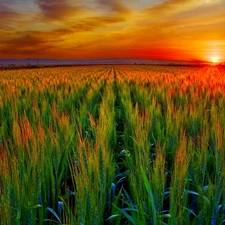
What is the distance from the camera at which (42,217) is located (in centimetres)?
124

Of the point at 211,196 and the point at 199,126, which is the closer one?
the point at 211,196

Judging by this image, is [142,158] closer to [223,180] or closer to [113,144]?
[223,180]

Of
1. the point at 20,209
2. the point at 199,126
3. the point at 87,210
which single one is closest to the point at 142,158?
the point at 87,210

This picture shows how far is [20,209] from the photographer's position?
103cm

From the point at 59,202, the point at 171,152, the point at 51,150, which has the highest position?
the point at 51,150

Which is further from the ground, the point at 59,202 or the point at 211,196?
the point at 211,196

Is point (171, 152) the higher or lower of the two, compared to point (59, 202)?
higher

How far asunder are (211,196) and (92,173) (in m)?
0.52

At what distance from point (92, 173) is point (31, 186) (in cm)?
25

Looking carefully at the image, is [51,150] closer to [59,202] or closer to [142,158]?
[59,202]

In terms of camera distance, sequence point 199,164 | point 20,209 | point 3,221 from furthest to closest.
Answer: point 199,164, point 20,209, point 3,221

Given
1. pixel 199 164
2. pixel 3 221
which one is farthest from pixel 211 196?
pixel 3 221

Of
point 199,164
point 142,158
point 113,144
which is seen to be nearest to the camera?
point 142,158

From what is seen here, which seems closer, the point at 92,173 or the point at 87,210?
the point at 87,210
